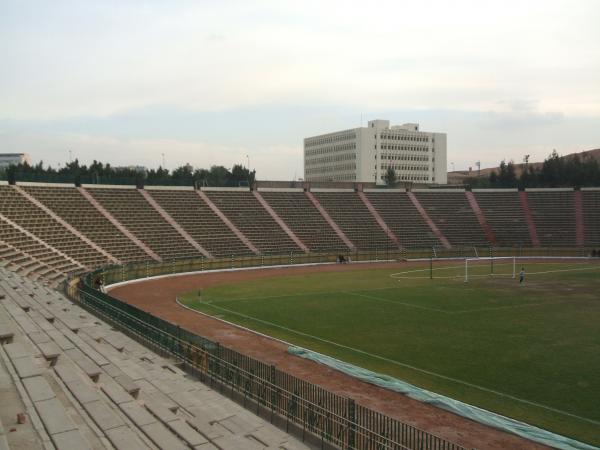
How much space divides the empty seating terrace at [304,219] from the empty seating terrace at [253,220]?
93.3 inches

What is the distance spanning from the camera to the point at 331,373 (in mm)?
22203

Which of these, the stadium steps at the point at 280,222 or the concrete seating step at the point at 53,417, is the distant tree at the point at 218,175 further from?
the concrete seating step at the point at 53,417

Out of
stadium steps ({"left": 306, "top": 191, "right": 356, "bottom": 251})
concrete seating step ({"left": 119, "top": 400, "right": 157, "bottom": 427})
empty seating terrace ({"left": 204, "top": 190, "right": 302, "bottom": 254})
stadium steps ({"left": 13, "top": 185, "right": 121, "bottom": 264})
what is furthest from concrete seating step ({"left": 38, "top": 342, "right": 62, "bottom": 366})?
stadium steps ({"left": 306, "top": 191, "right": 356, "bottom": 251})

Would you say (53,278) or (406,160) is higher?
(406,160)

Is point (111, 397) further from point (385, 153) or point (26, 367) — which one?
point (385, 153)

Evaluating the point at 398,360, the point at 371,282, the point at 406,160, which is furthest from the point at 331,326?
the point at 406,160

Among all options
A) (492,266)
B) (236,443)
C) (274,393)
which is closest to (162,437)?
(236,443)

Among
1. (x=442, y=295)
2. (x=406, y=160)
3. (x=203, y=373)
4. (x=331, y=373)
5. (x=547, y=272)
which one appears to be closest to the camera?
(x=203, y=373)

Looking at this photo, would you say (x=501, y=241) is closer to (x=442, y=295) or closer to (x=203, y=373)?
(x=442, y=295)

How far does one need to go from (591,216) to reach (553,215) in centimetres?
523

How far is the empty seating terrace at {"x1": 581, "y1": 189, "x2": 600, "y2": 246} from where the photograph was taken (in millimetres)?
76875

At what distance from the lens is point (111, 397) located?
1250 cm

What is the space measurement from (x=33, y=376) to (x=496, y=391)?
15904 mm

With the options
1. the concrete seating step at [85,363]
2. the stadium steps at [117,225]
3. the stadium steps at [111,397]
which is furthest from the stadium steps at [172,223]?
the concrete seating step at [85,363]
